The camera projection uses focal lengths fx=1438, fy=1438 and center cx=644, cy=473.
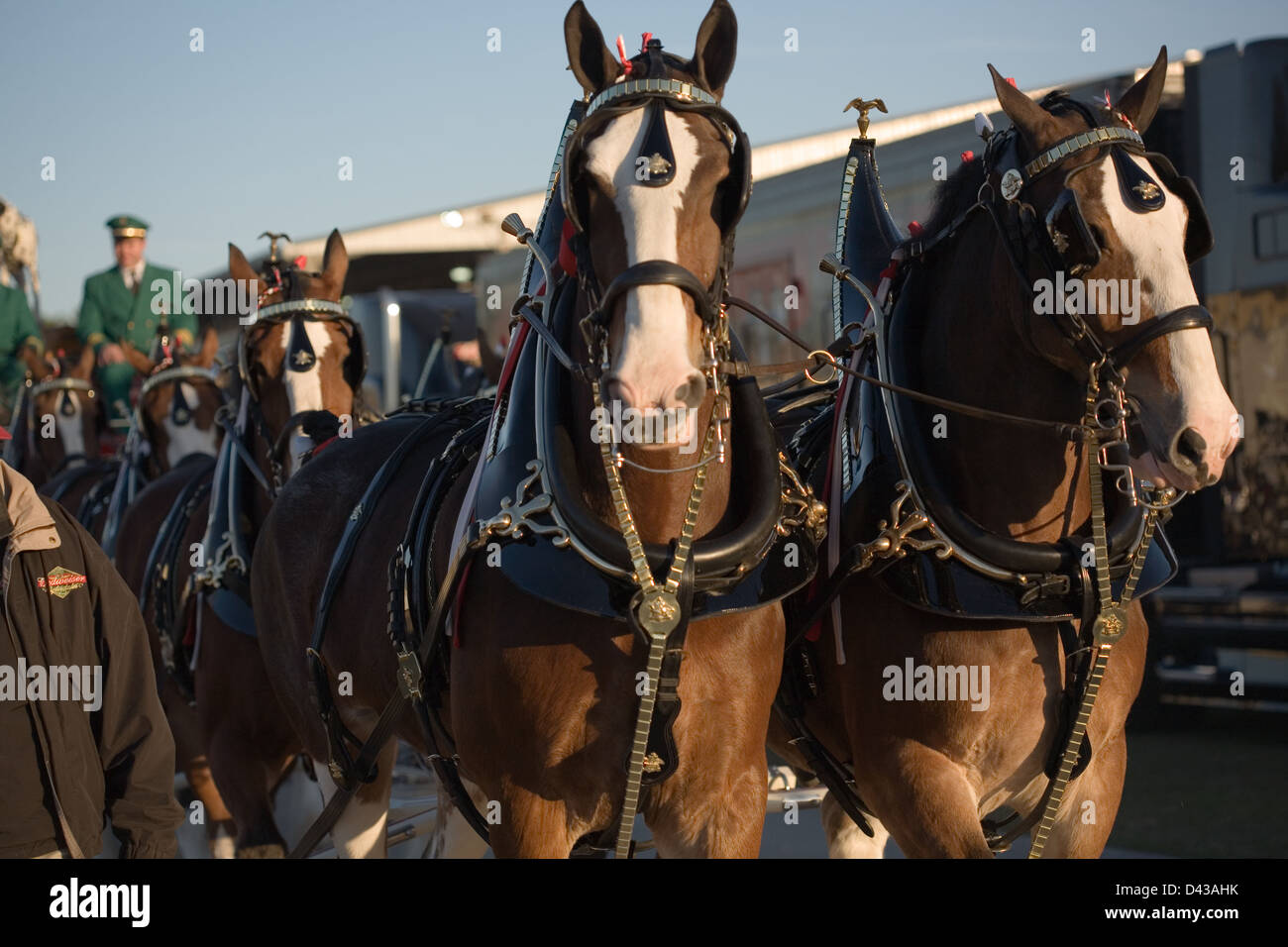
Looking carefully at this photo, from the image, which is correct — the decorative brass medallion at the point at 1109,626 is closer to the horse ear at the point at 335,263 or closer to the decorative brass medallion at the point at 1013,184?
the decorative brass medallion at the point at 1013,184

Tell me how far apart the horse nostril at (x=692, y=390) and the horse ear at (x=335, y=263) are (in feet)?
10.7

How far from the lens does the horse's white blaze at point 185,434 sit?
711 cm

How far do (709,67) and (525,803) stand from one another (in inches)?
62.9

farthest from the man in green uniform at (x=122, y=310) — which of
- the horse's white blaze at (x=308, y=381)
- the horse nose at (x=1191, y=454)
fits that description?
the horse nose at (x=1191, y=454)

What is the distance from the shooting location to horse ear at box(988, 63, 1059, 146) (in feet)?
10.8

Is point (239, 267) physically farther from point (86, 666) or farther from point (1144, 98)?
point (1144, 98)

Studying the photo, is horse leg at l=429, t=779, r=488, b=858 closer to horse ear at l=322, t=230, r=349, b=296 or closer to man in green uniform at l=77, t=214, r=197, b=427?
horse ear at l=322, t=230, r=349, b=296

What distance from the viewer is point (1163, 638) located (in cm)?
965

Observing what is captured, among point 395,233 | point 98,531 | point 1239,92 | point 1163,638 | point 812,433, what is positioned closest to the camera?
point 812,433

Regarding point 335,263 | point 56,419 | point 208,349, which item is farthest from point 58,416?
point 335,263

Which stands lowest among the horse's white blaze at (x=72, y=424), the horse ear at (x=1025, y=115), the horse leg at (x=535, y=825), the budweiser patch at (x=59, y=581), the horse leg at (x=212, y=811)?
the horse leg at (x=212, y=811)
